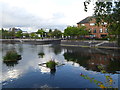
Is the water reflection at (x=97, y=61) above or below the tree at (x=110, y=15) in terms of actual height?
below

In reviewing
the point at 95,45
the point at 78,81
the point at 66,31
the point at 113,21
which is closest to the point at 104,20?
the point at 113,21

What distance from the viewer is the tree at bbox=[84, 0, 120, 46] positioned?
330cm

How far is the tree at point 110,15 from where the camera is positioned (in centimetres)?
330

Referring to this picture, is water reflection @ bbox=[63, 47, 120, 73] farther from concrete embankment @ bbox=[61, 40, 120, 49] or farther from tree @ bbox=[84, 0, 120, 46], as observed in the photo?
tree @ bbox=[84, 0, 120, 46]

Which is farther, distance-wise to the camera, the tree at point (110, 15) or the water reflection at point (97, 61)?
the water reflection at point (97, 61)

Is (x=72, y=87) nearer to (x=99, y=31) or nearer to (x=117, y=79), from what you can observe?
(x=117, y=79)

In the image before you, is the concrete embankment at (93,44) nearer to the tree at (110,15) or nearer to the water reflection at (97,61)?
the water reflection at (97,61)

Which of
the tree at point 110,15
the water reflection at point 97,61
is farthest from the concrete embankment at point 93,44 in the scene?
the tree at point 110,15

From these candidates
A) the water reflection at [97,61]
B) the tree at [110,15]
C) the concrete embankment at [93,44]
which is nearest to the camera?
the tree at [110,15]

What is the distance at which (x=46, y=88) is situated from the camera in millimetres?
10766

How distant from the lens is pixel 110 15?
3.31 meters

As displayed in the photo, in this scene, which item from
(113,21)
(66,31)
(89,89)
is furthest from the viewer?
(66,31)

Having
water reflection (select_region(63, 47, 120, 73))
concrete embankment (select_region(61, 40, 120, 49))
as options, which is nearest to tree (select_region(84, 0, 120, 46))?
water reflection (select_region(63, 47, 120, 73))

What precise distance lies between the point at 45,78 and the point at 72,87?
11.4ft
